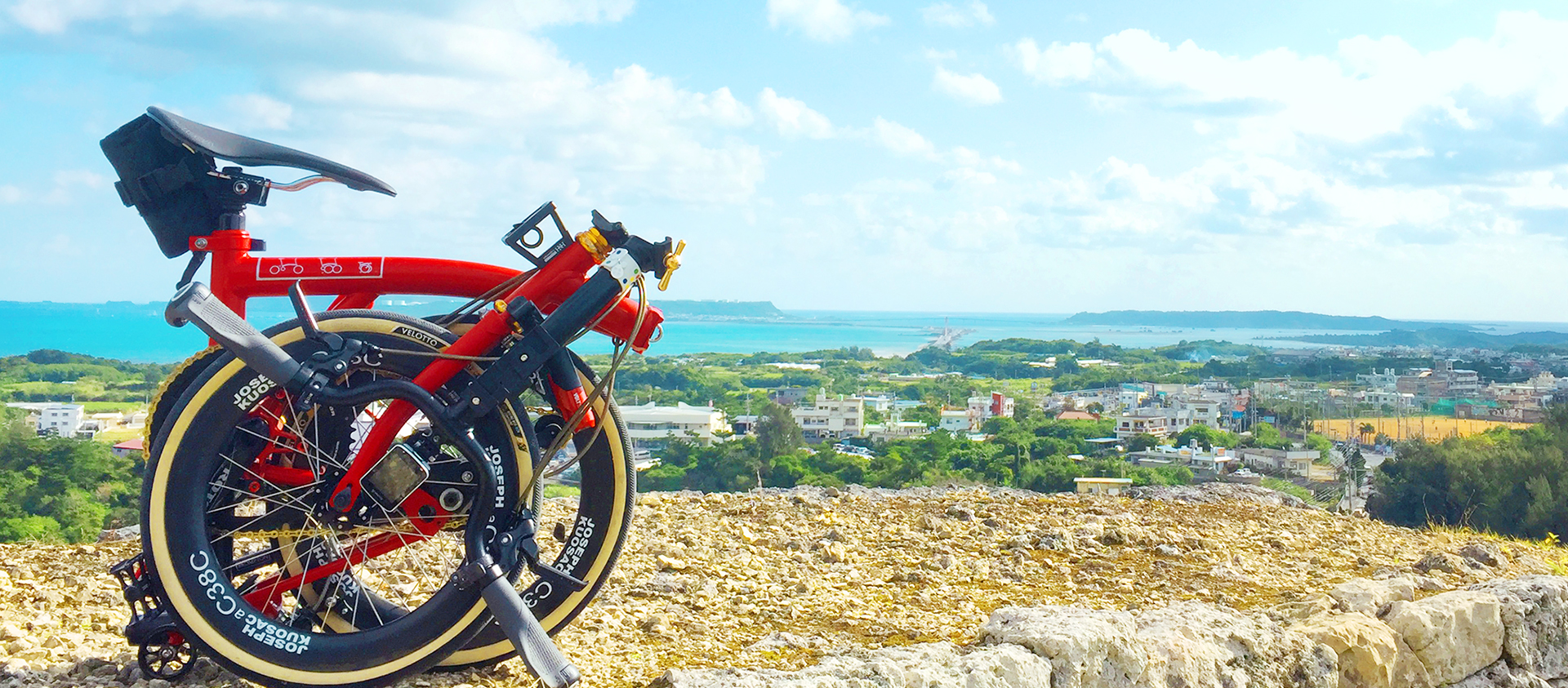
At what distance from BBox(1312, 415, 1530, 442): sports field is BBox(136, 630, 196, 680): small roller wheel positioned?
2699cm

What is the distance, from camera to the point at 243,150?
409 cm

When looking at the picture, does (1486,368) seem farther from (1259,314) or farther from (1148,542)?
(1259,314)

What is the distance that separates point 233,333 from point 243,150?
817mm

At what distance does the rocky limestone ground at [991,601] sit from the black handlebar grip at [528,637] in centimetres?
33

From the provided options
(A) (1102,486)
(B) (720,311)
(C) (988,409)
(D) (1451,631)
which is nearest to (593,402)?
(D) (1451,631)

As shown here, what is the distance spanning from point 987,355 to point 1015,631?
67026mm

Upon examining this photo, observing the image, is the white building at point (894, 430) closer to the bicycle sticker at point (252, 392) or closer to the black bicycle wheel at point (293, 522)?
the black bicycle wheel at point (293, 522)

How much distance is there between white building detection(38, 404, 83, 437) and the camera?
708 inches

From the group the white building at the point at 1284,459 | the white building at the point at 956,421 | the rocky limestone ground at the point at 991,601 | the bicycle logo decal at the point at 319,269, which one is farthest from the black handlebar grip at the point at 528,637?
the white building at the point at 956,421

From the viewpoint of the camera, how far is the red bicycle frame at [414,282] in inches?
159

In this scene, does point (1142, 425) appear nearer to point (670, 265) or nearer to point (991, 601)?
point (991, 601)

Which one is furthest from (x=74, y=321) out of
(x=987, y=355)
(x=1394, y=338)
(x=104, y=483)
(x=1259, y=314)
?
(x=1259, y=314)

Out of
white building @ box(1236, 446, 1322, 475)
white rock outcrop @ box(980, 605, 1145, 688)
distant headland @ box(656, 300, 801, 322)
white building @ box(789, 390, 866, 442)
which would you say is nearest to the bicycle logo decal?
white rock outcrop @ box(980, 605, 1145, 688)

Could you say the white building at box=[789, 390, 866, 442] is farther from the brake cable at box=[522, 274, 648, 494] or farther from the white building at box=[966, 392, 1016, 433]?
the brake cable at box=[522, 274, 648, 494]
